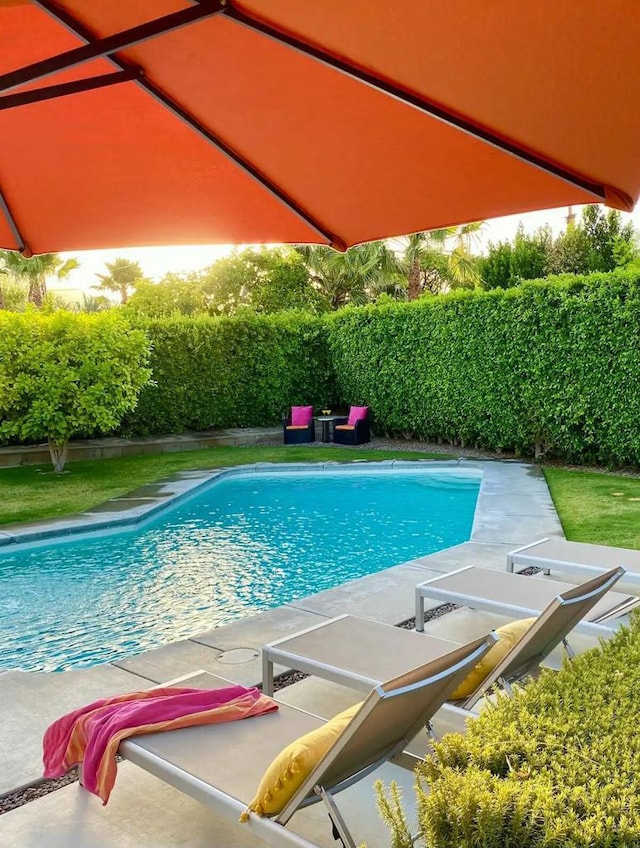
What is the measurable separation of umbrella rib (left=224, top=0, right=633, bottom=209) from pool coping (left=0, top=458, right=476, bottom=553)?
296 inches

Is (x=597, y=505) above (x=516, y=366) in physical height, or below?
below

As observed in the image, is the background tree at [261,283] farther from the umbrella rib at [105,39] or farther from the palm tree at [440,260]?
the umbrella rib at [105,39]

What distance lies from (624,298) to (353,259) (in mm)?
16112

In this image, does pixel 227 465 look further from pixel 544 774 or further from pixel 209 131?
pixel 544 774

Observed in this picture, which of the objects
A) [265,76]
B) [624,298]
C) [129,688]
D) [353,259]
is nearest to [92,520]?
[129,688]

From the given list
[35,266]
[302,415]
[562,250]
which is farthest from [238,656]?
[562,250]

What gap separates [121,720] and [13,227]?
111 inches

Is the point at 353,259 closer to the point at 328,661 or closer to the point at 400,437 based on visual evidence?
the point at 400,437

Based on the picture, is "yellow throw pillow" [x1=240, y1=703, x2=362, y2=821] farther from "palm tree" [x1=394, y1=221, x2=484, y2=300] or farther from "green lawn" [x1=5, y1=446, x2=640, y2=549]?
"palm tree" [x1=394, y1=221, x2=484, y2=300]

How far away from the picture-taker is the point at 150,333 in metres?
17.8

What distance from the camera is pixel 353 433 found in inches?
679

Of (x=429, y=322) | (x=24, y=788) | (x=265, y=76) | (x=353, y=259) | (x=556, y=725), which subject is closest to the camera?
(x=556, y=725)

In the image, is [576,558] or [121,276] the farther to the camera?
[121,276]

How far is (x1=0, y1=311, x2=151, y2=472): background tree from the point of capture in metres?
13.6
